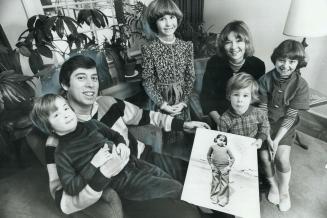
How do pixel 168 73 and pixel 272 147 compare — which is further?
pixel 168 73

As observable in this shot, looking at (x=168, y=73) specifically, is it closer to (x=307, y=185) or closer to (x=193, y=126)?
(x=193, y=126)

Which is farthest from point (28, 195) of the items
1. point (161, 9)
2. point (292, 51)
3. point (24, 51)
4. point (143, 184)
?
point (292, 51)

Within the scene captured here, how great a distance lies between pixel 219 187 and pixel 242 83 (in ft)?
1.36

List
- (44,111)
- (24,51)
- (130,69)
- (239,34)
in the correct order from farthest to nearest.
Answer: (130,69) < (239,34) < (24,51) < (44,111)

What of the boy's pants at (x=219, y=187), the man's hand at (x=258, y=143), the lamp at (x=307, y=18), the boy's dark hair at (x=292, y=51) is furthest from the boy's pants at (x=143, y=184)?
the lamp at (x=307, y=18)

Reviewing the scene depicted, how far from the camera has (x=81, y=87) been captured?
2.64 ft

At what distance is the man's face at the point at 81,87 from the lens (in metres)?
0.79

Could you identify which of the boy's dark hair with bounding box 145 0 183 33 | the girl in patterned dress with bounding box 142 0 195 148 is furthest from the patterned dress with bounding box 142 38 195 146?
the boy's dark hair with bounding box 145 0 183 33

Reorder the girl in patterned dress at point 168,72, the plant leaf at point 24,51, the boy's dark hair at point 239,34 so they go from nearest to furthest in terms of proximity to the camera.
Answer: the plant leaf at point 24,51 < the boy's dark hair at point 239,34 < the girl in patterned dress at point 168,72

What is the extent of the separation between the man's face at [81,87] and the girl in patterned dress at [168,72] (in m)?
0.33

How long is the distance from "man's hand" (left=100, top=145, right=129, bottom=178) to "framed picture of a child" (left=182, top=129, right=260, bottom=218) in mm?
252

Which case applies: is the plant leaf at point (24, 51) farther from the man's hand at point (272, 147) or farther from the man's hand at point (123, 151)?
the man's hand at point (272, 147)

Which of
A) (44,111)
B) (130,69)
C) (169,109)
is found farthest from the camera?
(130,69)

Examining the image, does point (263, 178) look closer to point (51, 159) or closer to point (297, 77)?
point (297, 77)
